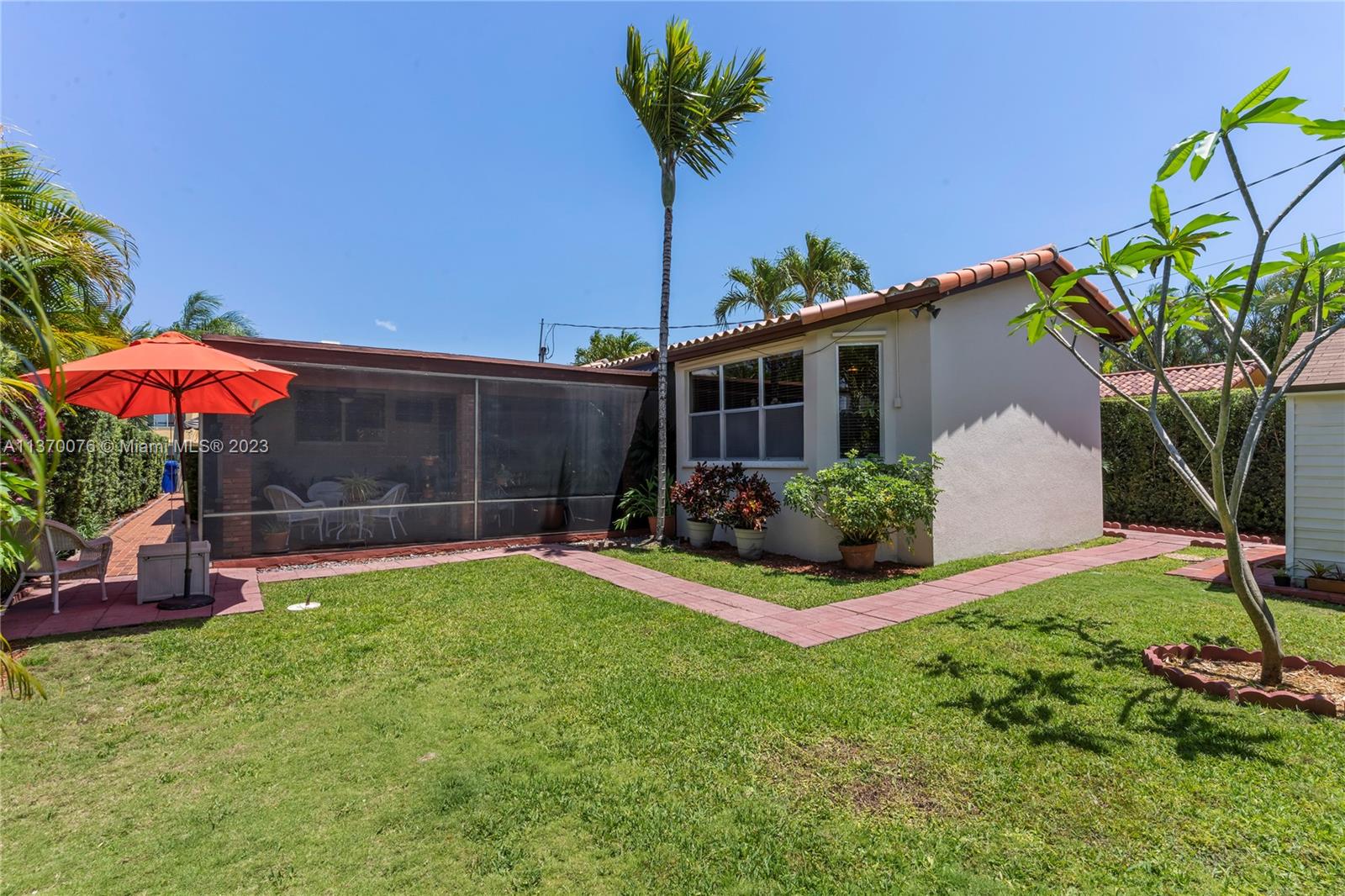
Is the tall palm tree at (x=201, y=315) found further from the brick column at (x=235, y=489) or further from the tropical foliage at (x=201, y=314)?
the brick column at (x=235, y=489)

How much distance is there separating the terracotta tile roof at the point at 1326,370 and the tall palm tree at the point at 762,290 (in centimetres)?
1266

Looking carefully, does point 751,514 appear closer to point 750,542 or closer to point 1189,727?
point 750,542

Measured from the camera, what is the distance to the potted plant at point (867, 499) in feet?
24.8

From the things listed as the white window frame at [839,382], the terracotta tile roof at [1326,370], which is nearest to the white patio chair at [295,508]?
the white window frame at [839,382]

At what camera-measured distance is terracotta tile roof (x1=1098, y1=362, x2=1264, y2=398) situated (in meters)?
13.5

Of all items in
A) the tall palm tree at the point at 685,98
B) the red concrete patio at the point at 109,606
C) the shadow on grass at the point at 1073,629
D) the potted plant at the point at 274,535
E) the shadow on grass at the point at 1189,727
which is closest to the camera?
the shadow on grass at the point at 1189,727

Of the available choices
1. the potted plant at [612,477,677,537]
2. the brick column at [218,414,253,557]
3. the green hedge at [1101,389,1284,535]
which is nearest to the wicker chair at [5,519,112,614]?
the brick column at [218,414,253,557]

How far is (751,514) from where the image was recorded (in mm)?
9008

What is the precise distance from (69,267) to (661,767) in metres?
8.28

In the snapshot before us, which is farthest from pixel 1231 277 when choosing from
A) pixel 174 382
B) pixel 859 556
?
pixel 174 382

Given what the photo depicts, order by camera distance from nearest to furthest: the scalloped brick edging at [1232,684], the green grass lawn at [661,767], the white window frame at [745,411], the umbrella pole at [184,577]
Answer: the green grass lawn at [661,767] < the scalloped brick edging at [1232,684] < the umbrella pole at [184,577] < the white window frame at [745,411]

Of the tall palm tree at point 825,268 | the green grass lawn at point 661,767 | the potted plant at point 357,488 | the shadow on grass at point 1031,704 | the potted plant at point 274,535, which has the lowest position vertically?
the green grass lawn at point 661,767

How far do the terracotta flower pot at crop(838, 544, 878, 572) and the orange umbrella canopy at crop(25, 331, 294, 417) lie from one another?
703 centimetres

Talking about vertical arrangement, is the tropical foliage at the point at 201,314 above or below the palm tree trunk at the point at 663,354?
above
